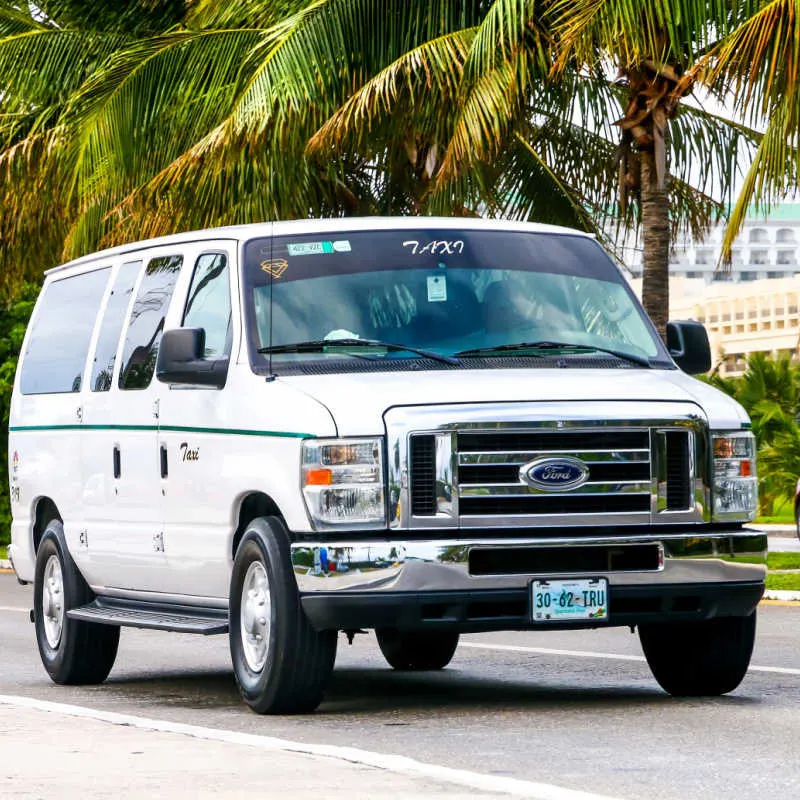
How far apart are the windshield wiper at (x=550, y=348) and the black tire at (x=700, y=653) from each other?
127 cm

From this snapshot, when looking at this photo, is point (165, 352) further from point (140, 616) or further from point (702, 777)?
point (702, 777)

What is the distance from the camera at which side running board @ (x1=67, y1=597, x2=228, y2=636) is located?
10086 mm

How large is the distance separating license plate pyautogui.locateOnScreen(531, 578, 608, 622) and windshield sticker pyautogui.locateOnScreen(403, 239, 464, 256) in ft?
6.64

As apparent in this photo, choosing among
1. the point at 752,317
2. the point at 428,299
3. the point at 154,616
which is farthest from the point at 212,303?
the point at 752,317

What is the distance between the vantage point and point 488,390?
30.7 ft

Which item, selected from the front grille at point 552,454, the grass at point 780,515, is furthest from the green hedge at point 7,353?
the front grille at point 552,454

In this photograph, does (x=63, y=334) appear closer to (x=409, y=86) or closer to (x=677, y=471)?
(x=677, y=471)

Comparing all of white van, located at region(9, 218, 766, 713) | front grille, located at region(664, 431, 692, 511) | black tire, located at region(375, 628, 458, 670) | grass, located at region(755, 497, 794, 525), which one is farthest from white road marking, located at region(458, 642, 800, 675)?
grass, located at region(755, 497, 794, 525)

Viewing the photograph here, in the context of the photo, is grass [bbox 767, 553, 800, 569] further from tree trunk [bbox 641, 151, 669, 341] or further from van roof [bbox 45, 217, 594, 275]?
van roof [bbox 45, 217, 594, 275]

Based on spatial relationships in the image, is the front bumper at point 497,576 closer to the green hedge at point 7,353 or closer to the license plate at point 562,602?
the license plate at point 562,602

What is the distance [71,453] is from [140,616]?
1.38 m

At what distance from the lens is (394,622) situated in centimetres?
910

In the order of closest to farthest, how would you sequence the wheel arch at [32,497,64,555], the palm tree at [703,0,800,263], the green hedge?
the wheel arch at [32,497,64,555], the palm tree at [703,0,800,263], the green hedge

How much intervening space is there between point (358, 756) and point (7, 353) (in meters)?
31.3
